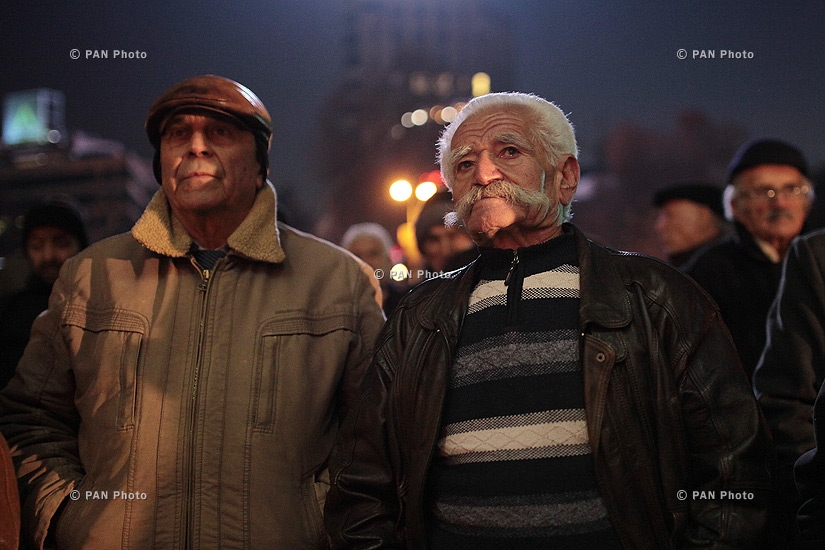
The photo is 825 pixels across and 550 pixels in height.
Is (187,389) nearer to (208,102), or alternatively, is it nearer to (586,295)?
(208,102)

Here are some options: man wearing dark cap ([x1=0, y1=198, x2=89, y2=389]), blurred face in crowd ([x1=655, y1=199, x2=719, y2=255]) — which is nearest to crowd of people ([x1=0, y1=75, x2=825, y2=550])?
man wearing dark cap ([x1=0, y1=198, x2=89, y2=389])

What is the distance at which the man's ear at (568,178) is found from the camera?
284cm

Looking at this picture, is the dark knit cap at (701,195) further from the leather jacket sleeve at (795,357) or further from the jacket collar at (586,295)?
the jacket collar at (586,295)

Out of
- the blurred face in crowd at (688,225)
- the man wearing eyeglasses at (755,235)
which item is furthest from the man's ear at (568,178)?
the blurred face in crowd at (688,225)

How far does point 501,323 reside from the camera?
101 inches

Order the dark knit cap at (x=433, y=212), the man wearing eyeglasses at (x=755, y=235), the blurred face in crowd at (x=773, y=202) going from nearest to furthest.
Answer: the man wearing eyeglasses at (x=755, y=235), the blurred face in crowd at (x=773, y=202), the dark knit cap at (x=433, y=212)

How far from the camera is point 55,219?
4.55 meters

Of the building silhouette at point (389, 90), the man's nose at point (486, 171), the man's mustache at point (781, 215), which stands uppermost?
the building silhouette at point (389, 90)

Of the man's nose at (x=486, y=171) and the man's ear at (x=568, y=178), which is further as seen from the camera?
the man's ear at (x=568, y=178)

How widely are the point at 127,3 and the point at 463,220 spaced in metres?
3.68

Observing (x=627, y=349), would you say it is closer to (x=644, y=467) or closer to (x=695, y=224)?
(x=644, y=467)

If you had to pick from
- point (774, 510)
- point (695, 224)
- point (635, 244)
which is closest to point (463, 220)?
point (774, 510)

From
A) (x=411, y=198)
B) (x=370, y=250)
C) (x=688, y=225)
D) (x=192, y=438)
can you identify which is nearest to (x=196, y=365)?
(x=192, y=438)

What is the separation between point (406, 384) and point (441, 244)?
243 centimetres
